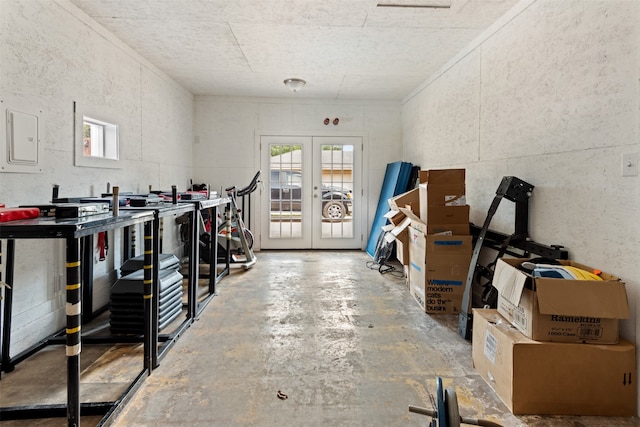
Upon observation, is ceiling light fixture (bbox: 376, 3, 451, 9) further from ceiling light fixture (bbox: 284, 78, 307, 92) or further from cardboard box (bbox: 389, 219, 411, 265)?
ceiling light fixture (bbox: 284, 78, 307, 92)

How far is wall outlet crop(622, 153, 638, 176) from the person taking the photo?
1814 mm

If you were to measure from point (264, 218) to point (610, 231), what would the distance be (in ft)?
16.7

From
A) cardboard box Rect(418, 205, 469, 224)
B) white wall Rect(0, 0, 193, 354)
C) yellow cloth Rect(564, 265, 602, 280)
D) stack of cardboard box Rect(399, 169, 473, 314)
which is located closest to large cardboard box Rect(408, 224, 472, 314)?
stack of cardboard box Rect(399, 169, 473, 314)

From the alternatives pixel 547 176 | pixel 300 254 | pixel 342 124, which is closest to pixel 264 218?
pixel 300 254

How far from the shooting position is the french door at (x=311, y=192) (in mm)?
6176

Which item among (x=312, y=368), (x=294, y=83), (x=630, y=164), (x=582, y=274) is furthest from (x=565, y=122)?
(x=294, y=83)

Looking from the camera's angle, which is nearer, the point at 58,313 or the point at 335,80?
the point at 58,313

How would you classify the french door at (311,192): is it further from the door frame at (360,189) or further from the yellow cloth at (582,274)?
the yellow cloth at (582,274)

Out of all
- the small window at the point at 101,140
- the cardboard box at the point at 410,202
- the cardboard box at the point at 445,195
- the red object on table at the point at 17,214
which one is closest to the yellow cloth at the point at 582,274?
the cardboard box at the point at 445,195

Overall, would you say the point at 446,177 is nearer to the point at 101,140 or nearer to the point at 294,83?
the point at 294,83

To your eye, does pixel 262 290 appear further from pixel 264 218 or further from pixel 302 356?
pixel 264 218

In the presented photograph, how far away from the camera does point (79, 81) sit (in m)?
2.97

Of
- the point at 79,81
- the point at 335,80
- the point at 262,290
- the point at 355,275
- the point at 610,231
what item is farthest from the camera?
the point at 335,80

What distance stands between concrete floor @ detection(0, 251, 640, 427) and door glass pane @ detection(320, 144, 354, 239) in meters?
2.62
